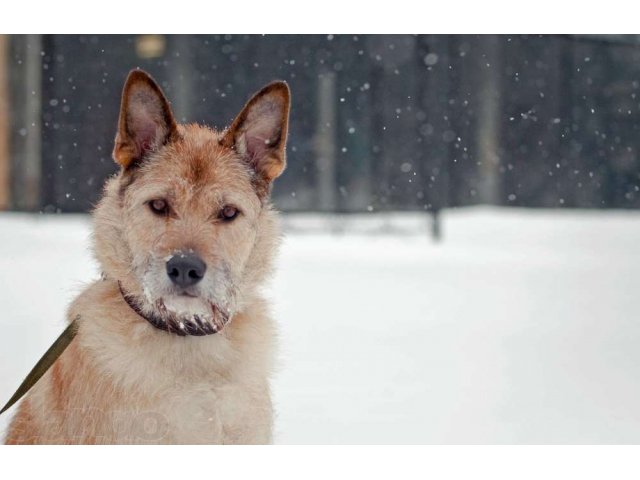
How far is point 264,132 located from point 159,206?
423 millimetres

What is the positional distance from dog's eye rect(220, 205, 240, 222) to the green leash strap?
0.57 m

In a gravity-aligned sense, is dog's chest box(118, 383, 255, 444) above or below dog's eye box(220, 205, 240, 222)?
below

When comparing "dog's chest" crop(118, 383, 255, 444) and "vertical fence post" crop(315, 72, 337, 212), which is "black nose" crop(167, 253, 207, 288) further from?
"vertical fence post" crop(315, 72, 337, 212)

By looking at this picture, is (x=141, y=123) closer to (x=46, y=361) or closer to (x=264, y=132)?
(x=264, y=132)

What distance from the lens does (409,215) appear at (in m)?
7.19

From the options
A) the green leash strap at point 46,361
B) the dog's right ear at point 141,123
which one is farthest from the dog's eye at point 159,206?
the green leash strap at point 46,361

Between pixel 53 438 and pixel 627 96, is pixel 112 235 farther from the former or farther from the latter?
pixel 627 96

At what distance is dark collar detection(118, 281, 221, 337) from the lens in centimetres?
222

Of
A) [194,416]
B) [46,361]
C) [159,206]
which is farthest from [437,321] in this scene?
[46,361]

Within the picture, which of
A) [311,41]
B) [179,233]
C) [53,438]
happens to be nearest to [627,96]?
[311,41]

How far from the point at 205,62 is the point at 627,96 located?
2.88 m

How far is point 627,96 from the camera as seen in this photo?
462 cm

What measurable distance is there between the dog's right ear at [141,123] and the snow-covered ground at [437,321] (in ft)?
1.12

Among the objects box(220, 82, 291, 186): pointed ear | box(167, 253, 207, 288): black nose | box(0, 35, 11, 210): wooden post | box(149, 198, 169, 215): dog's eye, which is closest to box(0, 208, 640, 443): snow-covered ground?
box(0, 35, 11, 210): wooden post
